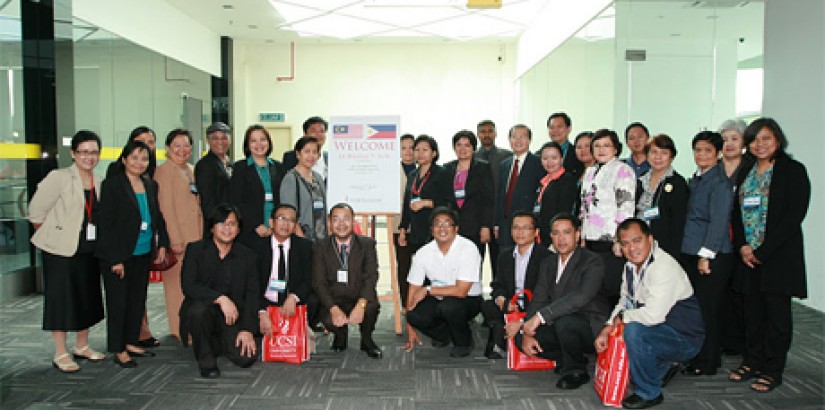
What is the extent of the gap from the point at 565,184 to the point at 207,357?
2.63 meters

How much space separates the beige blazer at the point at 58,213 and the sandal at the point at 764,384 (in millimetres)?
3999

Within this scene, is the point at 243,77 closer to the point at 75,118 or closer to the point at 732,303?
the point at 75,118

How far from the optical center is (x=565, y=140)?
4.96 metres

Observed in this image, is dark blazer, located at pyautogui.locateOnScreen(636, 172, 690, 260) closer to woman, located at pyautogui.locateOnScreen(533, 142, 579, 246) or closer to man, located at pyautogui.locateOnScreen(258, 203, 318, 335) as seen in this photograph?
woman, located at pyautogui.locateOnScreen(533, 142, 579, 246)

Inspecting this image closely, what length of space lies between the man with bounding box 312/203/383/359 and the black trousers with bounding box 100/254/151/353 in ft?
3.65

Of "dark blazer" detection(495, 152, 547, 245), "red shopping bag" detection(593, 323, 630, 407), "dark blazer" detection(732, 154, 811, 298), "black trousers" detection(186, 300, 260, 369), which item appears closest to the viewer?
"red shopping bag" detection(593, 323, 630, 407)

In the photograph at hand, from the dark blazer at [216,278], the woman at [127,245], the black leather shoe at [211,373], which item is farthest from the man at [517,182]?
the woman at [127,245]

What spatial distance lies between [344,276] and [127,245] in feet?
4.54

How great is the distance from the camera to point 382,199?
15.0ft

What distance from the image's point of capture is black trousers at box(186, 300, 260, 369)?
351 cm

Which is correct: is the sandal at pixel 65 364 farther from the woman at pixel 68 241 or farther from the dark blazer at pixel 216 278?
the dark blazer at pixel 216 278

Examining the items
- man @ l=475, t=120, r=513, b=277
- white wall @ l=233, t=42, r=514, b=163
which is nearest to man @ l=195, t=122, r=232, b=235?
man @ l=475, t=120, r=513, b=277

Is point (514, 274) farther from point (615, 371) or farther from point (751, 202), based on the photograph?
point (751, 202)

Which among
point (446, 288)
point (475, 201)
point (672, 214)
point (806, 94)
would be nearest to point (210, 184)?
point (446, 288)
